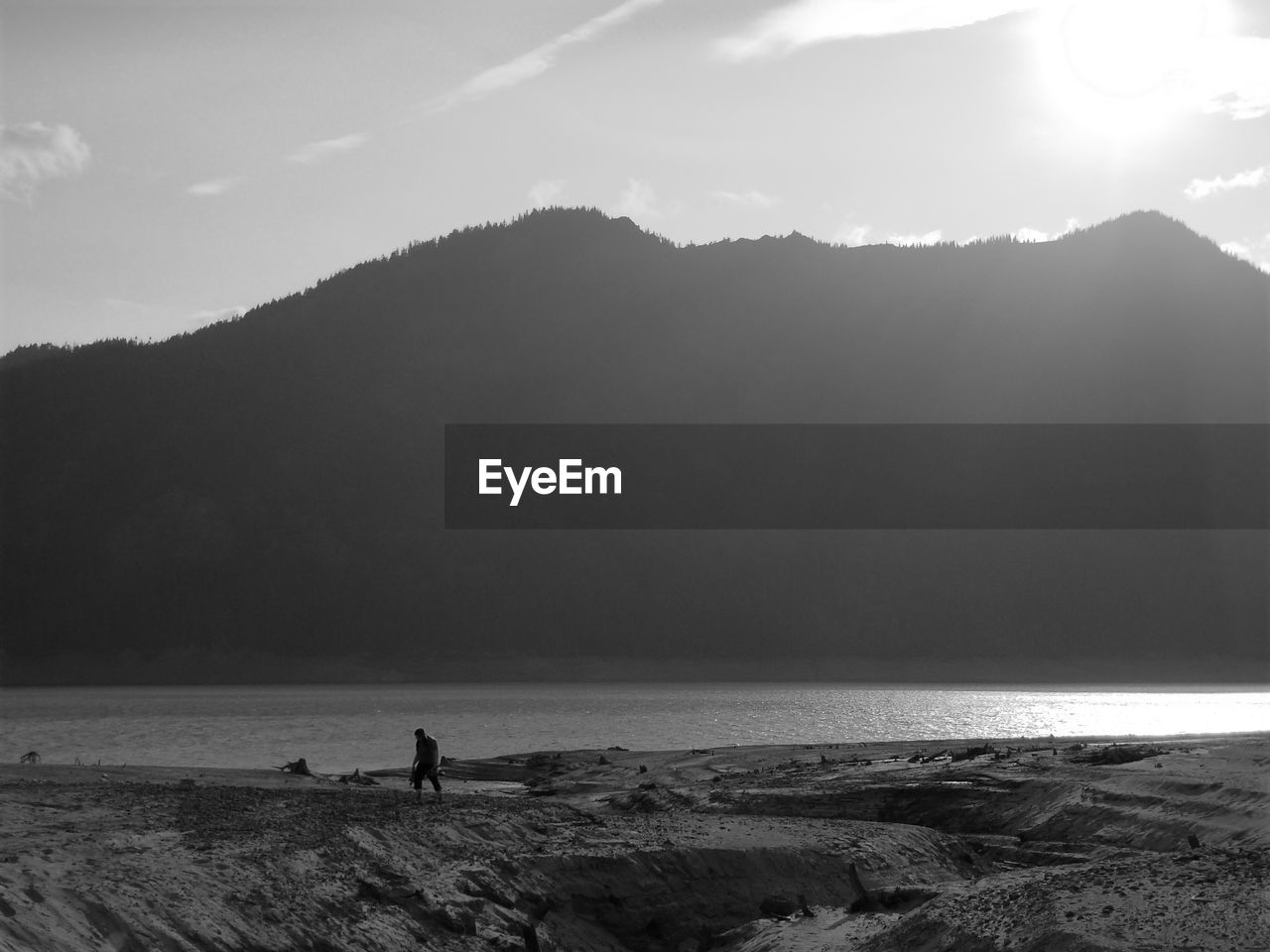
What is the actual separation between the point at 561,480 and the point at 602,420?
9.48 meters

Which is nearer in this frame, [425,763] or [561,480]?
[425,763]

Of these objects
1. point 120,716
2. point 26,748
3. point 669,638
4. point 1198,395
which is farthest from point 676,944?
point 1198,395

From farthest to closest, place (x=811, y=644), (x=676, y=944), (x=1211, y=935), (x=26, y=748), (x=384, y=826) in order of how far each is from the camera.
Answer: (x=811, y=644)
(x=26, y=748)
(x=384, y=826)
(x=676, y=944)
(x=1211, y=935)

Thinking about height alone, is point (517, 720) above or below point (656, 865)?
below

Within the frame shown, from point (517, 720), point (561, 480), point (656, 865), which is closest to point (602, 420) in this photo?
point (561, 480)

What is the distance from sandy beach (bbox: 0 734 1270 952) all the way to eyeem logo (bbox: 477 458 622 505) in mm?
130087

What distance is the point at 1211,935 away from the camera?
33.3 ft

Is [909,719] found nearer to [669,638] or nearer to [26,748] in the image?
[26,748]

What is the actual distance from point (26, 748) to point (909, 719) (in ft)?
→ 124
